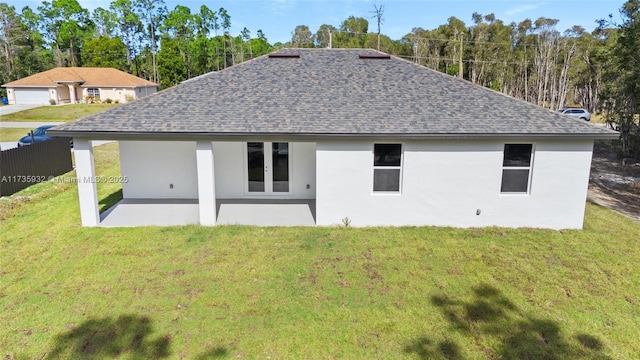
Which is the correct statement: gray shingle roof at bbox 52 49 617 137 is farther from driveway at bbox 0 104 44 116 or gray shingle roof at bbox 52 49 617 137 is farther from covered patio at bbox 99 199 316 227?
driveway at bbox 0 104 44 116

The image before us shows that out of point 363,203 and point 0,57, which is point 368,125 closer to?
point 363,203

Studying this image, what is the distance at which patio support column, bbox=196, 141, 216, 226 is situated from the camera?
9953mm

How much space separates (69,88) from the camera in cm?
4562

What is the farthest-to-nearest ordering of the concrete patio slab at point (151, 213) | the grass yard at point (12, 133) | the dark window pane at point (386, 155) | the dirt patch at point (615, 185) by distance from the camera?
the grass yard at point (12, 133) → the dirt patch at point (615, 185) → the concrete patio slab at point (151, 213) → the dark window pane at point (386, 155)

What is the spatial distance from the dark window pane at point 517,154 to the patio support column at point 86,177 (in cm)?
1067

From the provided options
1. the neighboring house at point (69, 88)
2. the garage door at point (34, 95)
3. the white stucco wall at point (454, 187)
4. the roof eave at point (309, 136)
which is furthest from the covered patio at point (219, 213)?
the garage door at point (34, 95)

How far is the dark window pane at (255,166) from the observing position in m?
12.0

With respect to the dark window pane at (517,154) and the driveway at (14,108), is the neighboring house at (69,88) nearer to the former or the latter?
the driveway at (14,108)

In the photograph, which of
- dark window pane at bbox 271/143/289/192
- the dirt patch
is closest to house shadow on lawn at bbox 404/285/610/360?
dark window pane at bbox 271/143/289/192

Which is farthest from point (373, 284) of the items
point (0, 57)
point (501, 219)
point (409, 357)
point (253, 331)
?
point (0, 57)

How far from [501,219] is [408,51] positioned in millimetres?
64074

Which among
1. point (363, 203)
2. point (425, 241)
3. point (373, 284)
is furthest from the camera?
point (363, 203)

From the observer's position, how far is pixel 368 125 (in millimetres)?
9938

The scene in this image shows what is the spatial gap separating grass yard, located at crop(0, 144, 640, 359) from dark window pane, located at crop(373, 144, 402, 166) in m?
1.81
